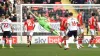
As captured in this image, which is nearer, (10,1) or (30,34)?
(30,34)

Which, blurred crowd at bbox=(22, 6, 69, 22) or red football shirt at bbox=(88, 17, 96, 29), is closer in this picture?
red football shirt at bbox=(88, 17, 96, 29)

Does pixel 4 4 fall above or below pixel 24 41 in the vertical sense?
above

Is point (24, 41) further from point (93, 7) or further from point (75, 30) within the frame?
point (75, 30)

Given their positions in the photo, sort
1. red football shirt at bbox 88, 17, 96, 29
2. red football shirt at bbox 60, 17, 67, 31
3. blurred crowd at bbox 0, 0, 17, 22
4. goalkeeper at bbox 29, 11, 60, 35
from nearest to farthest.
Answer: red football shirt at bbox 60, 17, 67, 31, red football shirt at bbox 88, 17, 96, 29, goalkeeper at bbox 29, 11, 60, 35, blurred crowd at bbox 0, 0, 17, 22

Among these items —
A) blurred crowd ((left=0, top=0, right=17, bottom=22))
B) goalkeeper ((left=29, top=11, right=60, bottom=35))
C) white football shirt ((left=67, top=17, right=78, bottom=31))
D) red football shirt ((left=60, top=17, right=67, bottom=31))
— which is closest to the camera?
white football shirt ((left=67, top=17, right=78, bottom=31))

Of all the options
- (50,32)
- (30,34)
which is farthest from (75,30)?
(50,32)

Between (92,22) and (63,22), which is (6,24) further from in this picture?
(92,22)

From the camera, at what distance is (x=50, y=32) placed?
3169 centimetres

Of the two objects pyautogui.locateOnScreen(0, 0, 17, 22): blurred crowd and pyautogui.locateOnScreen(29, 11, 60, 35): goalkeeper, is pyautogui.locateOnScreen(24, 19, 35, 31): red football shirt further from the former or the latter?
pyautogui.locateOnScreen(0, 0, 17, 22): blurred crowd

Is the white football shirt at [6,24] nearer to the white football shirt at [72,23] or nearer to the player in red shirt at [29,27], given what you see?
the player in red shirt at [29,27]

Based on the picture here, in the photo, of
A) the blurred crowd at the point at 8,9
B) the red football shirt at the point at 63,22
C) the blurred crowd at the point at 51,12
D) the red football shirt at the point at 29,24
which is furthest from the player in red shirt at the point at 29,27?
the blurred crowd at the point at 8,9

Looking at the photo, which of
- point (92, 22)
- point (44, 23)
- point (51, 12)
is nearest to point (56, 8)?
point (51, 12)

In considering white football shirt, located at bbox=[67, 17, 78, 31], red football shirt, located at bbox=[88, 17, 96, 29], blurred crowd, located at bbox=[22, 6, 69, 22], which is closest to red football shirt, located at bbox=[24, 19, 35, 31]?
blurred crowd, located at bbox=[22, 6, 69, 22]

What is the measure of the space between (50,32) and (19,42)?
90.7 inches
